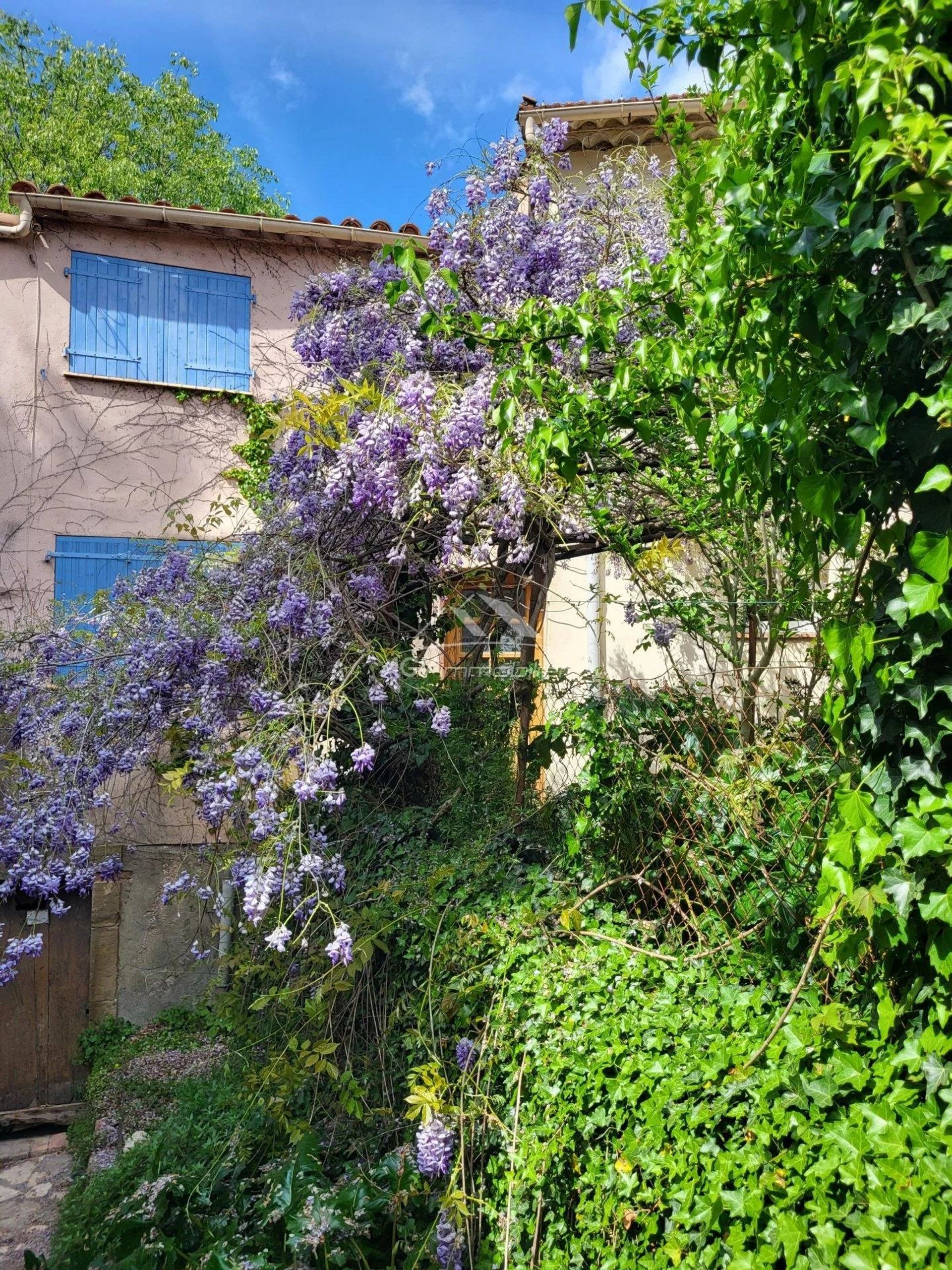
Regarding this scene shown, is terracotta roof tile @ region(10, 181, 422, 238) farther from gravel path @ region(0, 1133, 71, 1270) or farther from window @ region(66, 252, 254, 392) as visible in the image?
gravel path @ region(0, 1133, 71, 1270)

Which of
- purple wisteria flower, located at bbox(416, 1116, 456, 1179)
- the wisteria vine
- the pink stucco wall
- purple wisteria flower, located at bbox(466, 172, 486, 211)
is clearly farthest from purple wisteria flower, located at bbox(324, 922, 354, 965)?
the pink stucco wall

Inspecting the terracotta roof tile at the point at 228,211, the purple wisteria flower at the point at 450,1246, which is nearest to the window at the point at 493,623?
the purple wisteria flower at the point at 450,1246

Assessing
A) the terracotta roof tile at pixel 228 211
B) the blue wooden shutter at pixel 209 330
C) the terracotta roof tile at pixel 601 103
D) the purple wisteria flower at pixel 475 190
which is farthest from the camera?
the blue wooden shutter at pixel 209 330

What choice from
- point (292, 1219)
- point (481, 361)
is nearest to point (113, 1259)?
point (292, 1219)

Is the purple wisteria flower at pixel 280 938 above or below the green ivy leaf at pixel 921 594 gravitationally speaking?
below

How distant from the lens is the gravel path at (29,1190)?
5.86 m

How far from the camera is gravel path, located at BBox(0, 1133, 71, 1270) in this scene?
5855 millimetres

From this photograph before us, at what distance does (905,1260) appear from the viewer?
5.94 ft

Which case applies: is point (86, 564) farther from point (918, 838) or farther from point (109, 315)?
point (918, 838)

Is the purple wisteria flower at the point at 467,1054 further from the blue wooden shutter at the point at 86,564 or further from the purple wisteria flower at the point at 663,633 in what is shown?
the blue wooden shutter at the point at 86,564

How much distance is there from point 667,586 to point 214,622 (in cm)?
286

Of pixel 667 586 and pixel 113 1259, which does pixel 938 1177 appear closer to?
pixel 113 1259

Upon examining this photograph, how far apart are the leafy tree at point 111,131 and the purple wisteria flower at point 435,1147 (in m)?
16.3

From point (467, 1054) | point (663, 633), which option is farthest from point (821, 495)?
point (663, 633)
